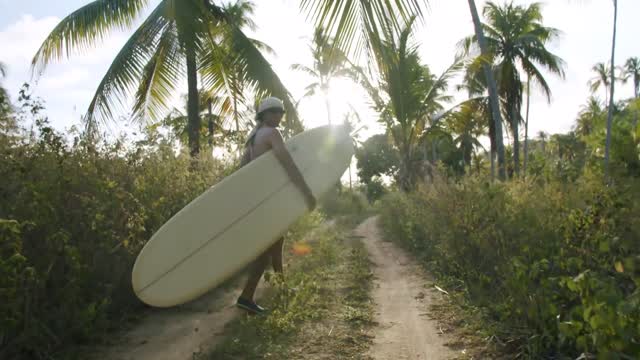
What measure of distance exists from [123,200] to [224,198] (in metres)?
0.85

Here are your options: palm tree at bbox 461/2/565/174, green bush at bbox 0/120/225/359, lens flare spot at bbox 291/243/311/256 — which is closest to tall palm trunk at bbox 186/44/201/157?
lens flare spot at bbox 291/243/311/256

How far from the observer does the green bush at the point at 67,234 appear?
2.66 meters

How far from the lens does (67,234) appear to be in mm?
3064

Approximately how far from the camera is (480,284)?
434cm

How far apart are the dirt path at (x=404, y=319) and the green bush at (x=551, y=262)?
1.31 feet

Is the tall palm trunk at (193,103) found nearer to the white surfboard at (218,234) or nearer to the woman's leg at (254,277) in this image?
the white surfboard at (218,234)

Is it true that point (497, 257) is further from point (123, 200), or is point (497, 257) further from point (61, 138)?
point (61, 138)

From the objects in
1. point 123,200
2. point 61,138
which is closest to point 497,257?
point 123,200

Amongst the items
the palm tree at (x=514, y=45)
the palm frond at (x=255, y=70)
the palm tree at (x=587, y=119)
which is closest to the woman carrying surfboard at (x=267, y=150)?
the palm frond at (x=255, y=70)

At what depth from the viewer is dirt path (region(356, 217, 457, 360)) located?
122 inches

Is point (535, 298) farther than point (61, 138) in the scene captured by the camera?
No

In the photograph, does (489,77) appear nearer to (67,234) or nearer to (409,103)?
(409,103)

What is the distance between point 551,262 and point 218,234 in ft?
8.53

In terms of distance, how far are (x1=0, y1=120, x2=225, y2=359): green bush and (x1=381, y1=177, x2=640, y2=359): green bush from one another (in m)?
2.60
